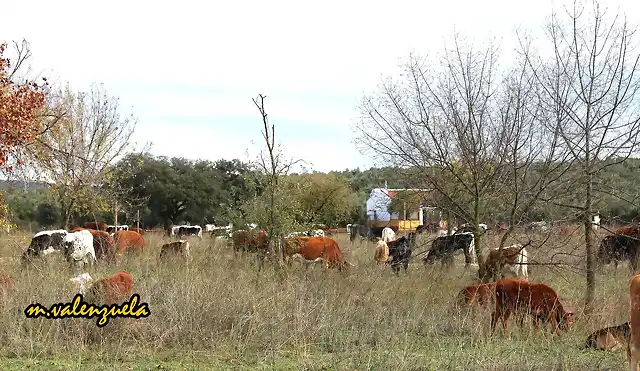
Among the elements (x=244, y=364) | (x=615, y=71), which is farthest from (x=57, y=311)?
(x=615, y=71)

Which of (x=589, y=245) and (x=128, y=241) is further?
(x=128, y=241)

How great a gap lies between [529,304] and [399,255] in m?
7.26

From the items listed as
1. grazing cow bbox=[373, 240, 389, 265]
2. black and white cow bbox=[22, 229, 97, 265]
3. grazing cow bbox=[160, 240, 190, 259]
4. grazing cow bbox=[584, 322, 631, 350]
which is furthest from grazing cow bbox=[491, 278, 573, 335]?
black and white cow bbox=[22, 229, 97, 265]

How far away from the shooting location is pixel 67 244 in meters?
18.0

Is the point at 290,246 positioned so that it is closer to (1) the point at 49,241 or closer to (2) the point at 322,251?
(2) the point at 322,251

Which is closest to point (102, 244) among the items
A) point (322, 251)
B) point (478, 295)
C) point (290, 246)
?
point (322, 251)

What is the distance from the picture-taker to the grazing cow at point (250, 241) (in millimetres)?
14594

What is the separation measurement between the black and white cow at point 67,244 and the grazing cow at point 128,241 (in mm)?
1100

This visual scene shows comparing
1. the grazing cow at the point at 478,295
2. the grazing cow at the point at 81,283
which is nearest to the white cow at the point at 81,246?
the grazing cow at the point at 81,283

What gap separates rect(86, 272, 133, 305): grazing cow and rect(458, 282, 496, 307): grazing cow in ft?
16.5

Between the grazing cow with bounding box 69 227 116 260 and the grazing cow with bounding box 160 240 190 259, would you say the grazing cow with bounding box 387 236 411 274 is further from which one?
the grazing cow with bounding box 69 227 116 260

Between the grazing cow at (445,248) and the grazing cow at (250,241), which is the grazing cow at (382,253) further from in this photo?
the grazing cow at (250,241)

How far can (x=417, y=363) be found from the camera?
7.80 meters

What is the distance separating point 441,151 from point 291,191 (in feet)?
10.4
